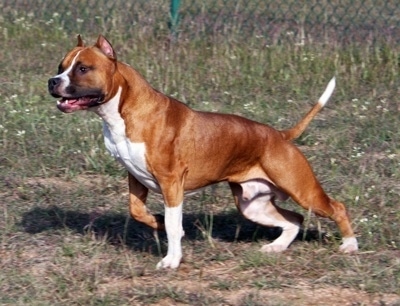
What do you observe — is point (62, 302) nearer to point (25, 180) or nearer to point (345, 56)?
point (25, 180)

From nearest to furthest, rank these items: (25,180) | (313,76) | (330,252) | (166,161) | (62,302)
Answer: (62,302), (166,161), (330,252), (25,180), (313,76)

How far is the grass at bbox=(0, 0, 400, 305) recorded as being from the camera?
5117 millimetres

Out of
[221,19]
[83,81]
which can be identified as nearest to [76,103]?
[83,81]

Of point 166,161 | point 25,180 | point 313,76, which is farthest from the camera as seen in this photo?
point 313,76

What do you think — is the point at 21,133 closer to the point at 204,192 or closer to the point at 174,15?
the point at 204,192

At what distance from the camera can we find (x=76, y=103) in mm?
5051

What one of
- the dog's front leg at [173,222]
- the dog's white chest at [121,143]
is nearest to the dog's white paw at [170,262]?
the dog's front leg at [173,222]

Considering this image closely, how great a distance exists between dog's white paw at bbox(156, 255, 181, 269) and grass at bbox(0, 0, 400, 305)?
48 millimetres

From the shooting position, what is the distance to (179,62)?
8.92m

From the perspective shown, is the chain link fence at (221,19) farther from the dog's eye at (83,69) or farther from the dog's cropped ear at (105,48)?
the dog's eye at (83,69)

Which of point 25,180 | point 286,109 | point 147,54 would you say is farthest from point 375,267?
point 147,54

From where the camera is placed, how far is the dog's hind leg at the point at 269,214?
5.69 meters

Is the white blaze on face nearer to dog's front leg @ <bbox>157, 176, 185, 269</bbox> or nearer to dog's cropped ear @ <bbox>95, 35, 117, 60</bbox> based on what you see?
dog's cropped ear @ <bbox>95, 35, 117, 60</bbox>

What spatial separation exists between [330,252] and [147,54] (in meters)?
3.89
